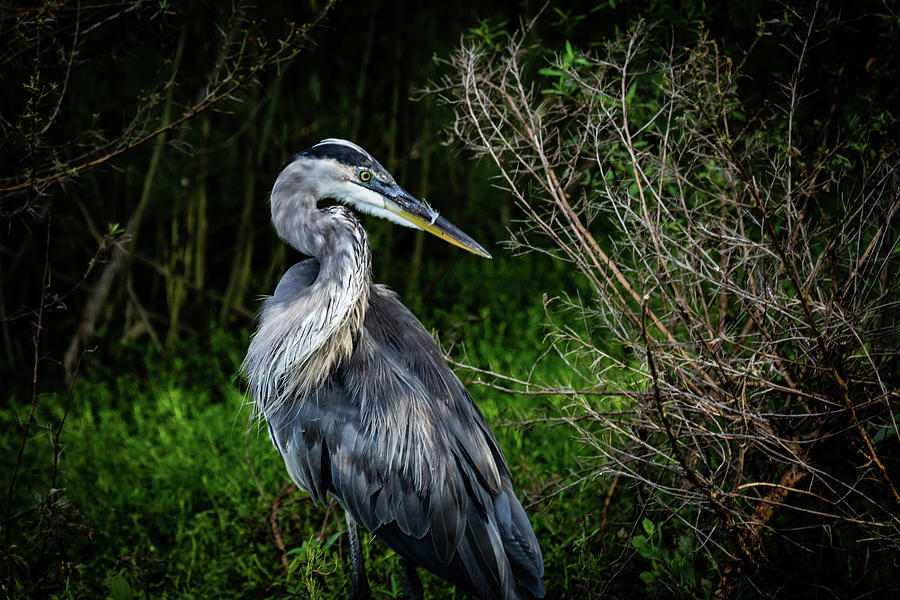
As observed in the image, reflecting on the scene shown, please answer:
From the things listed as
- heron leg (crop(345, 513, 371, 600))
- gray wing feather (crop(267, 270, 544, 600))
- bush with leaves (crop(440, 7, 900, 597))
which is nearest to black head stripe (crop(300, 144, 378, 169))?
bush with leaves (crop(440, 7, 900, 597))

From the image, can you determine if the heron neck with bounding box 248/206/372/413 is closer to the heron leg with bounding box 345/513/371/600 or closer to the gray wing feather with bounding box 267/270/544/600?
the gray wing feather with bounding box 267/270/544/600

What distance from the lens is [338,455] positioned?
2869 millimetres

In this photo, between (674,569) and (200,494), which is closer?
Answer: (674,569)

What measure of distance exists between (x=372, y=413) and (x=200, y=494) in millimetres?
1618

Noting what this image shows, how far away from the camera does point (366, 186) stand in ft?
10.1

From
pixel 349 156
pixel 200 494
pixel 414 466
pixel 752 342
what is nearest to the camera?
pixel 752 342

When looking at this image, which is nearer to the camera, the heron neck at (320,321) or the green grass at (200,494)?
the heron neck at (320,321)

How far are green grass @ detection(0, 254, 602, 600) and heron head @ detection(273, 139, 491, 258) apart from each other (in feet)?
1.56

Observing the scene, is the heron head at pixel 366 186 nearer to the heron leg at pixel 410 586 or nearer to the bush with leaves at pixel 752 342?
the bush with leaves at pixel 752 342

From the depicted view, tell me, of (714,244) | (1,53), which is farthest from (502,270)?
(1,53)

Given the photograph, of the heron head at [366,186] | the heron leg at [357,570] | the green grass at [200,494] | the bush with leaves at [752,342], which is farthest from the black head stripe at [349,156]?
the heron leg at [357,570]

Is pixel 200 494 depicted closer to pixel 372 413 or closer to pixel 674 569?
pixel 372 413

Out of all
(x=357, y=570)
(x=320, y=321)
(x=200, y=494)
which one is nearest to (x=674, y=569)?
(x=357, y=570)

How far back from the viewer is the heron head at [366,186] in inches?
121
